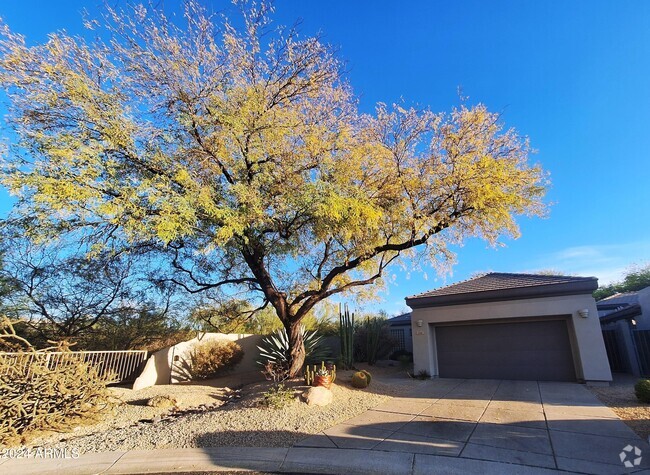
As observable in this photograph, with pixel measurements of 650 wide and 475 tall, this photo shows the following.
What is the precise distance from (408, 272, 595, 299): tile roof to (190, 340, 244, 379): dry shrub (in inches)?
317

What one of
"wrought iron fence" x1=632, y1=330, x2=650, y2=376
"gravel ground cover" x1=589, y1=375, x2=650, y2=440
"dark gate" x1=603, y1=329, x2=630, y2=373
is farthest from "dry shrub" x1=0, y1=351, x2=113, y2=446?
"dark gate" x1=603, y1=329, x2=630, y2=373

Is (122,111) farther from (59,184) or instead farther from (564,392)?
(564,392)

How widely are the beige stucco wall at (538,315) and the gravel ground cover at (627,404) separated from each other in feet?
2.52

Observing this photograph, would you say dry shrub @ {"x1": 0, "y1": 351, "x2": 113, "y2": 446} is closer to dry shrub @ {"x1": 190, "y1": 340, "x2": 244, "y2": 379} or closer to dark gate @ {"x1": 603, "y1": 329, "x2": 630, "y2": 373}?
dry shrub @ {"x1": 190, "y1": 340, "x2": 244, "y2": 379}

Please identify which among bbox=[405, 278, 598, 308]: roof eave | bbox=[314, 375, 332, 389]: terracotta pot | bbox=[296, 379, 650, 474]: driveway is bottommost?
bbox=[296, 379, 650, 474]: driveway

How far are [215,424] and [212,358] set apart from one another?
25.8 feet

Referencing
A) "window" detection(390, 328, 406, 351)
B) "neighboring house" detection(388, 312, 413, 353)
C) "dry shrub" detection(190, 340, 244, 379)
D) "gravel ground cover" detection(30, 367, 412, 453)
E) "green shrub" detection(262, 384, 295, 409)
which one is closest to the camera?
"gravel ground cover" detection(30, 367, 412, 453)

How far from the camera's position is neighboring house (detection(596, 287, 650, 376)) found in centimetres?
1149

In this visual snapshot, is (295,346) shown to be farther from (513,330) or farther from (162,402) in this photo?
(513,330)

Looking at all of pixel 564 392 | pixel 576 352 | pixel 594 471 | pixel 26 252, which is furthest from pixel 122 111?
pixel 576 352

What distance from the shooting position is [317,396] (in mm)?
8461

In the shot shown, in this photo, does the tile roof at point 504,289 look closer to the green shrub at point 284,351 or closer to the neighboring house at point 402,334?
the green shrub at point 284,351

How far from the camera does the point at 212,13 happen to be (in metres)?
9.11

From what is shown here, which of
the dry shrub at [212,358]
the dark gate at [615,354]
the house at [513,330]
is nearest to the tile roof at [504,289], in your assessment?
the house at [513,330]
